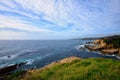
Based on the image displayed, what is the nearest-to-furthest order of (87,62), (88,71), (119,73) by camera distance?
(119,73) < (88,71) < (87,62)

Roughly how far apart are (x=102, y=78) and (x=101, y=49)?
71.9 meters

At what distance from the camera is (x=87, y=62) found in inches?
631

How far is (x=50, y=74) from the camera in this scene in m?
14.2

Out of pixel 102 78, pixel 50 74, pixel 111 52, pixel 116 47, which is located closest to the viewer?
pixel 102 78

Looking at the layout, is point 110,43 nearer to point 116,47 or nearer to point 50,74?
point 116,47

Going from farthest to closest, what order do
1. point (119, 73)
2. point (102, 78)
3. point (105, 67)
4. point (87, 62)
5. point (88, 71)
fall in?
point (87, 62), point (105, 67), point (88, 71), point (119, 73), point (102, 78)

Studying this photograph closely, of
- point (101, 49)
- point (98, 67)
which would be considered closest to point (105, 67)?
point (98, 67)

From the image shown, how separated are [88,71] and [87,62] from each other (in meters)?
3.79

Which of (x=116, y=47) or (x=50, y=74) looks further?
(x=116, y=47)

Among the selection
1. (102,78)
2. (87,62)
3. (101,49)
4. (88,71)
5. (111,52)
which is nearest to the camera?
(102,78)

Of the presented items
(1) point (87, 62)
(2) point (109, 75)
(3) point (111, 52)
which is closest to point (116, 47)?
(3) point (111, 52)

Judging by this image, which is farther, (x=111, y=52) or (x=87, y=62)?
(x=111, y=52)

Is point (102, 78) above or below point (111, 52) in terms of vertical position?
above

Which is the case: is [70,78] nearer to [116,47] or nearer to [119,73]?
[119,73]
